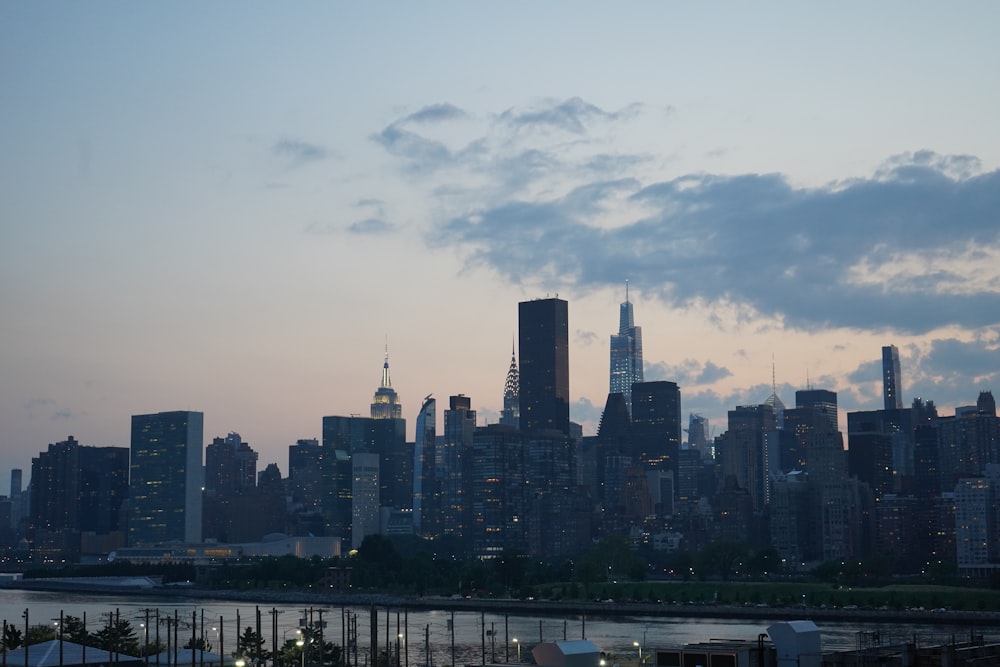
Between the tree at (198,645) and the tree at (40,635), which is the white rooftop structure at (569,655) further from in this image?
the tree at (40,635)

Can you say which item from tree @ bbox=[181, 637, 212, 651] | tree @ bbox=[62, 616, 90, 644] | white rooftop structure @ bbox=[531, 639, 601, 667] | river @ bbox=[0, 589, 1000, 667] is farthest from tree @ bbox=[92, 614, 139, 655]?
white rooftop structure @ bbox=[531, 639, 601, 667]

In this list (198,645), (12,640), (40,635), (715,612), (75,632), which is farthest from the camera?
(715,612)

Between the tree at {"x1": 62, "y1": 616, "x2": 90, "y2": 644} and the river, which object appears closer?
the tree at {"x1": 62, "y1": 616, "x2": 90, "y2": 644}

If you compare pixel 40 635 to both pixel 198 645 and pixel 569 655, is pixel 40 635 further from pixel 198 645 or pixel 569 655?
pixel 569 655

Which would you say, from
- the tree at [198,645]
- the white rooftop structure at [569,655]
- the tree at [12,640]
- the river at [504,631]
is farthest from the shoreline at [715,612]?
the white rooftop structure at [569,655]

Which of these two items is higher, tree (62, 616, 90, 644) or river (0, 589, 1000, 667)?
tree (62, 616, 90, 644)

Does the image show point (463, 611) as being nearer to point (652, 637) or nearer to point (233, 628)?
point (233, 628)

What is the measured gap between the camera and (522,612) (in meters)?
183

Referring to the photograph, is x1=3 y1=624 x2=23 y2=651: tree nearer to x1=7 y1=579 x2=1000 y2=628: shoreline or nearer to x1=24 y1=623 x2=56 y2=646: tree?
x1=24 y1=623 x2=56 y2=646: tree

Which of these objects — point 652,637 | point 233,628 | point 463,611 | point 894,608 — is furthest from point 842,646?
point 463,611

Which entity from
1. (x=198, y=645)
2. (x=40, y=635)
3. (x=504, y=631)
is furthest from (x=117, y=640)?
(x=504, y=631)

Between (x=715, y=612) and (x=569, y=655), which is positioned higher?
(x=569, y=655)

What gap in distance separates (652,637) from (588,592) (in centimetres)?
6963

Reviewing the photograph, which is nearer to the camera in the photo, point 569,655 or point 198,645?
point 569,655
